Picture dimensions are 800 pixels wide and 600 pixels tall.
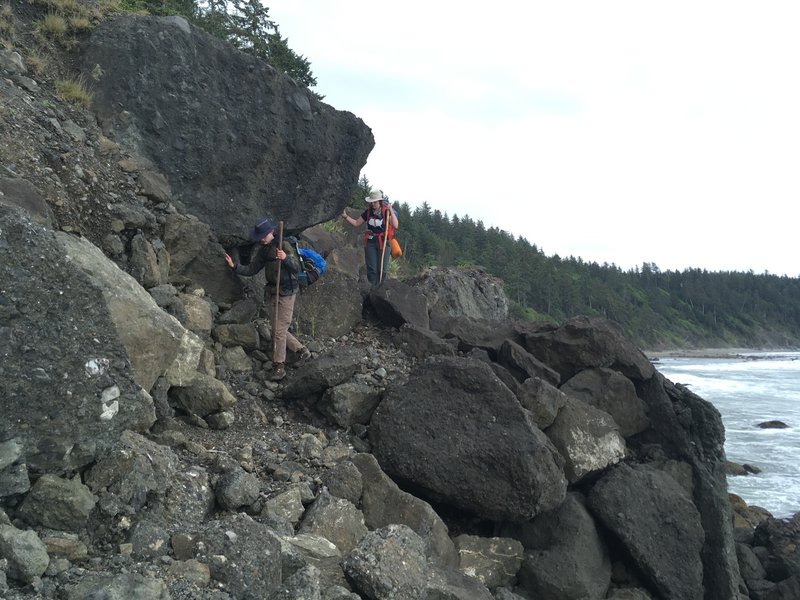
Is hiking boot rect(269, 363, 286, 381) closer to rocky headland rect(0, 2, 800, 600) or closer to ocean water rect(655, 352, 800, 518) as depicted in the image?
rocky headland rect(0, 2, 800, 600)

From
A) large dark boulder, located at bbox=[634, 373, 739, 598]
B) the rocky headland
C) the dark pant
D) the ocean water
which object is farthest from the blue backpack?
the ocean water

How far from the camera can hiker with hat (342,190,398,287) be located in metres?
12.2

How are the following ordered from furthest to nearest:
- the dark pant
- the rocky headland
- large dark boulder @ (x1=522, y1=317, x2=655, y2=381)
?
1. the dark pant
2. large dark boulder @ (x1=522, y1=317, x2=655, y2=381)
3. the rocky headland

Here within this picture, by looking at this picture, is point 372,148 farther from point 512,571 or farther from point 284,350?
point 512,571

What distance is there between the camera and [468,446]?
25.3 ft

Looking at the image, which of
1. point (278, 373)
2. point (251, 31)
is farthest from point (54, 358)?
point (251, 31)

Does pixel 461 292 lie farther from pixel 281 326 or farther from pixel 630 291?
pixel 630 291

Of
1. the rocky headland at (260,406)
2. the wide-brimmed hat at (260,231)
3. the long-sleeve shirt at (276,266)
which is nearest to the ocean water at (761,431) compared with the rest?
the rocky headland at (260,406)

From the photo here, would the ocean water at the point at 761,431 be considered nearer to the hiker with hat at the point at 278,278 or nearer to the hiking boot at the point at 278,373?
the hiking boot at the point at 278,373

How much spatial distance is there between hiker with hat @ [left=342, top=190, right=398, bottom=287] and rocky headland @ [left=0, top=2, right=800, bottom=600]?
708mm

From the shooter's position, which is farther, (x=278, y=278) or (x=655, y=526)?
(x=278, y=278)

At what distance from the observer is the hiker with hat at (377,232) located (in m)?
12.2

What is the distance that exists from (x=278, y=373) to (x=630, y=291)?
128557 millimetres

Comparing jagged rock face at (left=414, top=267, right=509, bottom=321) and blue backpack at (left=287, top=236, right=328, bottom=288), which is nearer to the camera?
blue backpack at (left=287, top=236, right=328, bottom=288)
